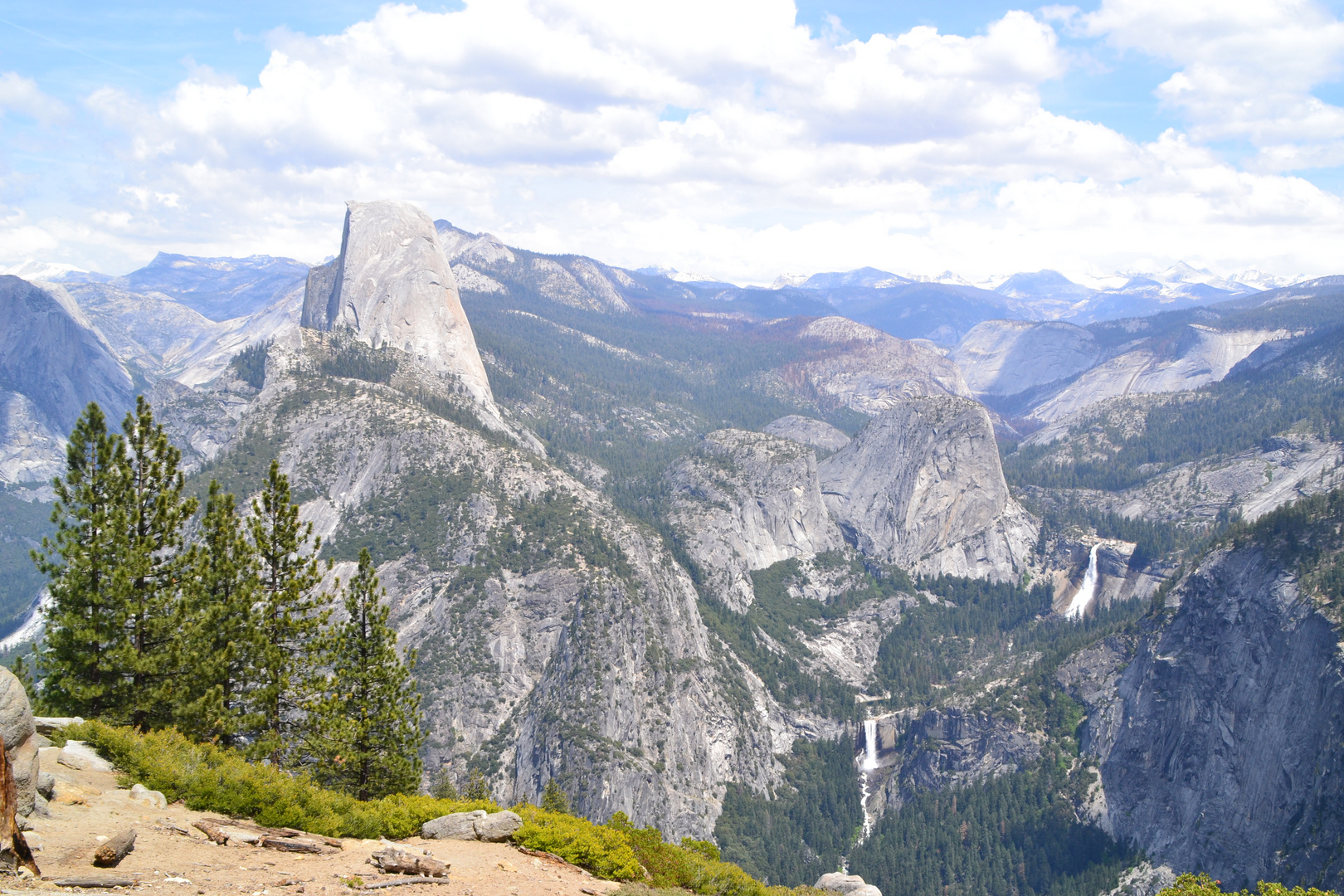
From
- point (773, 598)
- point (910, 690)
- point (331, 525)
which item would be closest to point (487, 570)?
point (331, 525)

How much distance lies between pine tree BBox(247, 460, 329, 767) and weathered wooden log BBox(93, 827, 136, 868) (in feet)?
55.9

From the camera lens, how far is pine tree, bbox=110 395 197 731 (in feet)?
112

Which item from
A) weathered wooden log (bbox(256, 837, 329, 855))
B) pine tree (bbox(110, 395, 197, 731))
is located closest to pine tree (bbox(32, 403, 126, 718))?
pine tree (bbox(110, 395, 197, 731))

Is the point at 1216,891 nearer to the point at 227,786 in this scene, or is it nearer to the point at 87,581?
the point at 227,786

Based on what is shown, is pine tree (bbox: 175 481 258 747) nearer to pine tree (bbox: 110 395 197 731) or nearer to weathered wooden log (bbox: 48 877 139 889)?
pine tree (bbox: 110 395 197 731)

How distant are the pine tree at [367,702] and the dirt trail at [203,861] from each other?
13.6 meters

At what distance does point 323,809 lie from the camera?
2872 cm

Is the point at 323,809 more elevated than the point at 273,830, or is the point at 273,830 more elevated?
the point at 273,830

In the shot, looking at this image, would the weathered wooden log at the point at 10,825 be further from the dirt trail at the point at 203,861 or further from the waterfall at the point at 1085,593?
the waterfall at the point at 1085,593

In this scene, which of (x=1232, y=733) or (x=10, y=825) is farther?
(x=1232, y=733)

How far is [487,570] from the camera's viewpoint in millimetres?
129750

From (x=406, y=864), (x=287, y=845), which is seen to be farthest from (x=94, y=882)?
(x=406, y=864)

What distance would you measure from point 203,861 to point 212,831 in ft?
7.01

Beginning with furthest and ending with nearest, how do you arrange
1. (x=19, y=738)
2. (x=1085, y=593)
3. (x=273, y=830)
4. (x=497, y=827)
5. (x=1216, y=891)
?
(x=1085, y=593) < (x=1216, y=891) < (x=497, y=827) < (x=273, y=830) < (x=19, y=738)
